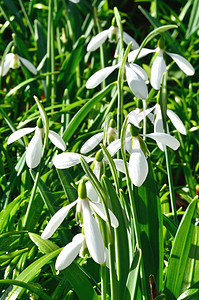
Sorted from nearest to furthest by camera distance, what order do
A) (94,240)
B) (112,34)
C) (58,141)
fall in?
(94,240)
(58,141)
(112,34)

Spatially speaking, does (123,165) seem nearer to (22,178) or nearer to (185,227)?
(185,227)

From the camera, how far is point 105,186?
109 centimetres

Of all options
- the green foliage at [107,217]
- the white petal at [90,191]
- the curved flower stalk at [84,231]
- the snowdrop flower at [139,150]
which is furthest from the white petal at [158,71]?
the curved flower stalk at [84,231]

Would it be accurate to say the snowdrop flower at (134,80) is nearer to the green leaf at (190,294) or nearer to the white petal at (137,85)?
the white petal at (137,85)

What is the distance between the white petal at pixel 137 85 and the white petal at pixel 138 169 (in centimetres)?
17

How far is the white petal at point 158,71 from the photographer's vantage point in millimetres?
1280

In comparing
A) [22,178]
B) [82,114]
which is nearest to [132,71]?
[82,114]

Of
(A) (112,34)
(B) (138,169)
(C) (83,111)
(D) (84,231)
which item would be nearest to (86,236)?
(D) (84,231)

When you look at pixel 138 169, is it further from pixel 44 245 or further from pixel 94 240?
pixel 44 245

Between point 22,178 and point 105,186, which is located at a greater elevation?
point 105,186

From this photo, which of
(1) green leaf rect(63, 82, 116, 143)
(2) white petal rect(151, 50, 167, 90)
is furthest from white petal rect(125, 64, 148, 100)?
(1) green leaf rect(63, 82, 116, 143)

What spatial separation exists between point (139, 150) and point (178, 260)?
0.37 meters

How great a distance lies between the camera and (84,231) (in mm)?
898

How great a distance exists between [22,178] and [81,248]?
0.92m
